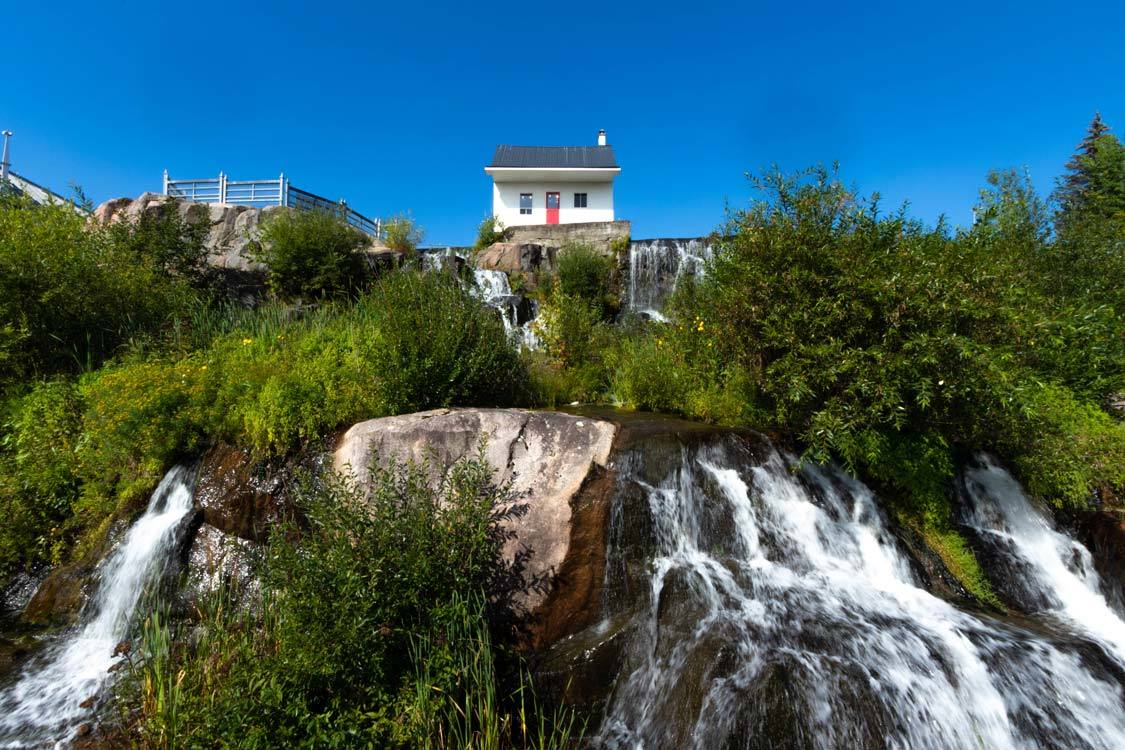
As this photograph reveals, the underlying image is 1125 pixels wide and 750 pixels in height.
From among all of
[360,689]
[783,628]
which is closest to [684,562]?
[783,628]

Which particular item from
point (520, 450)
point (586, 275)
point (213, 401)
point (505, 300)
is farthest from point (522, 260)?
point (520, 450)

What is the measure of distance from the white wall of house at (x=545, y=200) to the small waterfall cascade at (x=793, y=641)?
23374mm

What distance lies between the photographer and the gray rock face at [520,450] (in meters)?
4.53

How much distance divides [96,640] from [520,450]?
3.97m

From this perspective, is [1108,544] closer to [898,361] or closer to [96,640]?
[898,361]

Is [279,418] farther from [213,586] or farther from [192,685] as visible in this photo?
[192,685]

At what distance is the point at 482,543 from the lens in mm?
3809

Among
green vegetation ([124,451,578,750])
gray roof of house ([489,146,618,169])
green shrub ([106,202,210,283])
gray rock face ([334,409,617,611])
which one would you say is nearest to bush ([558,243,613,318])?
green shrub ([106,202,210,283])

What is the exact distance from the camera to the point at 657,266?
15906mm

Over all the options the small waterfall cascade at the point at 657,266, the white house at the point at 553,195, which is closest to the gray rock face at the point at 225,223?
the small waterfall cascade at the point at 657,266

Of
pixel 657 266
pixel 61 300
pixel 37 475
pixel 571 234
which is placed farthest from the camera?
pixel 571 234

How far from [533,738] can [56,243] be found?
9.17 metres

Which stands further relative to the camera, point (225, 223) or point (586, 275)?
point (225, 223)

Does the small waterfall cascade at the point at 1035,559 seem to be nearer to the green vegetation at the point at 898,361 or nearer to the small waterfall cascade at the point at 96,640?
the green vegetation at the point at 898,361
